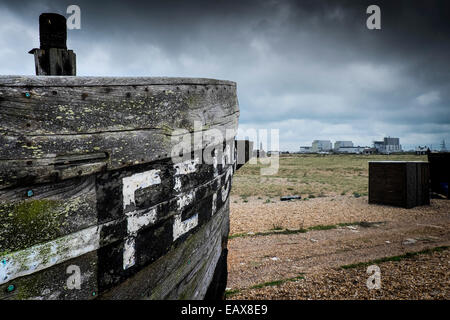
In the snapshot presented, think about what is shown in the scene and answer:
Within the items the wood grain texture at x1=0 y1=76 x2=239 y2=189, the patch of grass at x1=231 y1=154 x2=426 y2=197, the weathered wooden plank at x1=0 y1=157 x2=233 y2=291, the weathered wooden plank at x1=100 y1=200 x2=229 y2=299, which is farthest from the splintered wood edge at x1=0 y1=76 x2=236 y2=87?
the patch of grass at x1=231 y1=154 x2=426 y2=197

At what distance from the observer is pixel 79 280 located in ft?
3.60

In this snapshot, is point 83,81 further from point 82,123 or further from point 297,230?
point 297,230

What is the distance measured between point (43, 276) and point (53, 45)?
1.84 m

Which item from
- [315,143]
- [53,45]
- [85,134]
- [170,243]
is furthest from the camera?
[315,143]

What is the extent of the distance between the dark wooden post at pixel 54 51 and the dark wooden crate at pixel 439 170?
14.8 m

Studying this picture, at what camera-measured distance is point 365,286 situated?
359 cm

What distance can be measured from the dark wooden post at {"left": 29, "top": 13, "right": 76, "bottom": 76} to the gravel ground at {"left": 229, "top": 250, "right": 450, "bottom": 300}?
3180 mm

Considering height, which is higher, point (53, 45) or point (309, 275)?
point (53, 45)

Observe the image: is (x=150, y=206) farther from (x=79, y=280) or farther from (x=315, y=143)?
(x=315, y=143)

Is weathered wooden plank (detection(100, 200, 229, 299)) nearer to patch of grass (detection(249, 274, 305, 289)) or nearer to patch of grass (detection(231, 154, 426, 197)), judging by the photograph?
patch of grass (detection(249, 274, 305, 289))

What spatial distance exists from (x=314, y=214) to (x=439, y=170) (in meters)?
8.22

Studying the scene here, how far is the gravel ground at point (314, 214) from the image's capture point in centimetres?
730

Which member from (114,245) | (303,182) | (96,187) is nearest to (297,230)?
(114,245)
